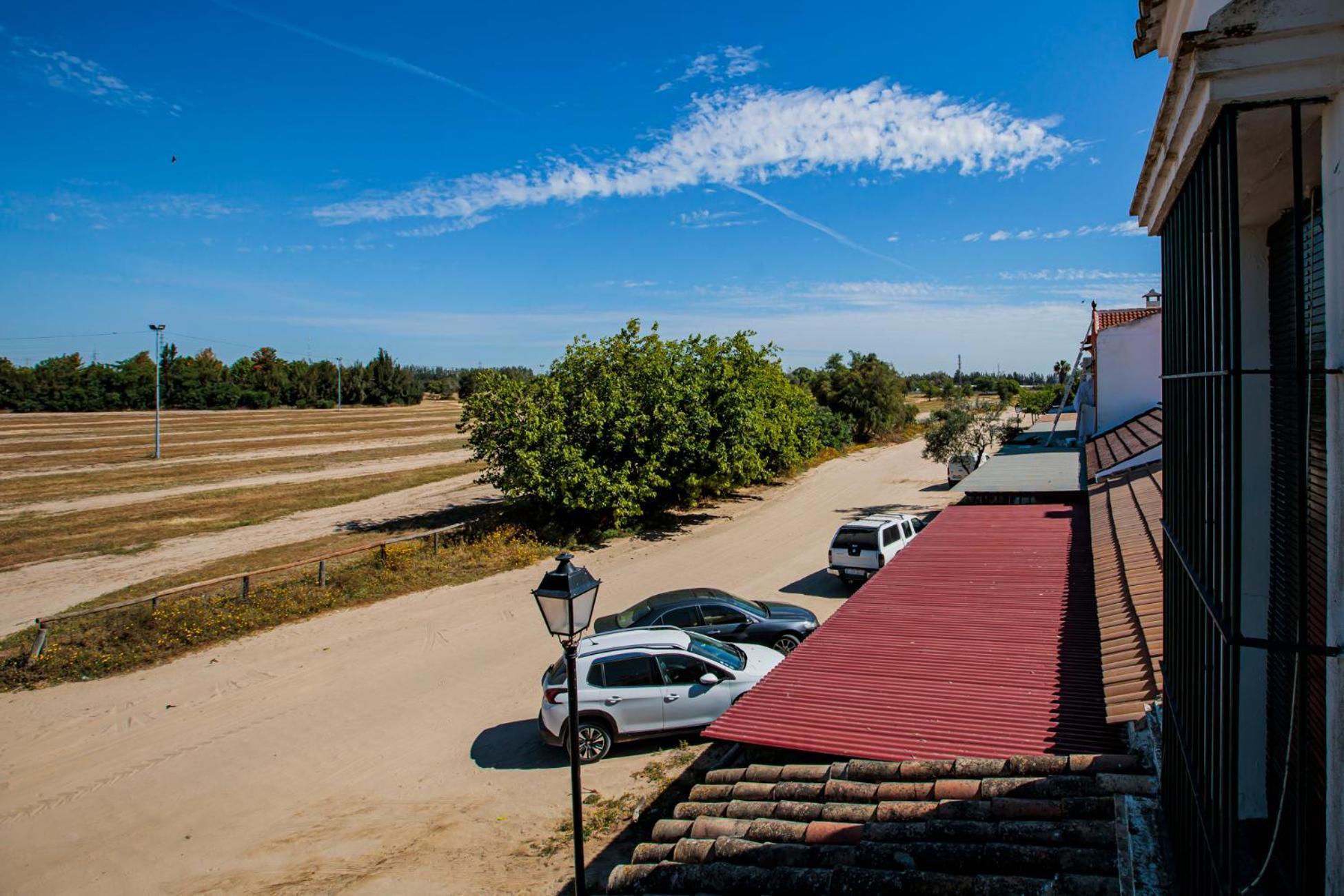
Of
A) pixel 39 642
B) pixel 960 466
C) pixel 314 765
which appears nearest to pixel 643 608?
pixel 314 765

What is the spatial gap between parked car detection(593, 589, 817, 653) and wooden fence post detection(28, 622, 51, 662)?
34.7ft

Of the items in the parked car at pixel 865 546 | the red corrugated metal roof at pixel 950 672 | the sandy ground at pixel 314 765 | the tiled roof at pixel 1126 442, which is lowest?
the sandy ground at pixel 314 765

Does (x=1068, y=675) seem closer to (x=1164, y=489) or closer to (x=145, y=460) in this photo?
(x=1164, y=489)

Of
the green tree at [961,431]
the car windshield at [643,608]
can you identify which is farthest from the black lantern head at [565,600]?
the green tree at [961,431]

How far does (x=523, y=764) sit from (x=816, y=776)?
5654 millimetres

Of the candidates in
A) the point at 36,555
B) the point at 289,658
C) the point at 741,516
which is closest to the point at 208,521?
the point at 36,555

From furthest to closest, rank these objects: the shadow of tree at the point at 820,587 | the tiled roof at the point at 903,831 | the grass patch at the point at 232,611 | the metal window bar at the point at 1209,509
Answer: the shadow of tree at the point at 820,587
the grass patch at the point at 232,611
the tiled roof at the point at 903,831
the metal window bar at the point at 1209,509

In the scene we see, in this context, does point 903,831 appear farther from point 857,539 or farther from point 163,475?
point 163,475

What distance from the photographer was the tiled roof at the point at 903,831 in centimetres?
372

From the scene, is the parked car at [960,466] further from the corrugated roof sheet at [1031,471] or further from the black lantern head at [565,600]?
the black lantern head at [565,600]

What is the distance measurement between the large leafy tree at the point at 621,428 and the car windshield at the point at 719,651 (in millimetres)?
12535

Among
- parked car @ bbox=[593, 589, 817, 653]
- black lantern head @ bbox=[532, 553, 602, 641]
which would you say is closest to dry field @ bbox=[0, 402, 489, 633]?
parked car @ bbox=[593, 589, 817, 653]

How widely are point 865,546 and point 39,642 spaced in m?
16.7

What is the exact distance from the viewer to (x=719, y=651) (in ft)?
35.0
